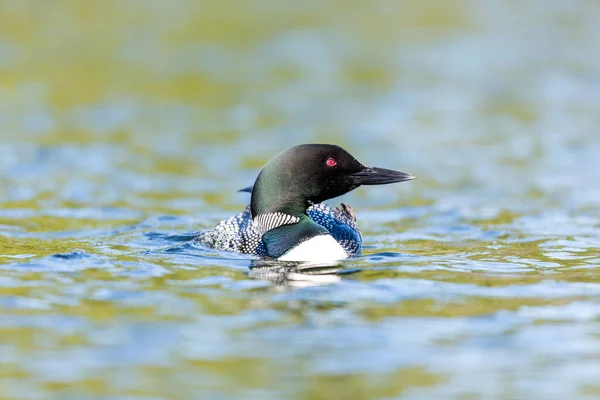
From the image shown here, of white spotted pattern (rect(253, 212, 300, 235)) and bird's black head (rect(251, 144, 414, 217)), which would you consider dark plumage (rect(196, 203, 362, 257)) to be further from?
bird's black head (rect(251, 144, 414, 217))

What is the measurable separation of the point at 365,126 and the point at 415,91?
2188mm

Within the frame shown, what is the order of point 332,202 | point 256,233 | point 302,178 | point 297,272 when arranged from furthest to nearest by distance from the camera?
point 332,202 → point 256,233 → point 302,178 → point 297,272

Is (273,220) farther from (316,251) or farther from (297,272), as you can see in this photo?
(297,272)

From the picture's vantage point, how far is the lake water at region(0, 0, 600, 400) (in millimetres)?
4863

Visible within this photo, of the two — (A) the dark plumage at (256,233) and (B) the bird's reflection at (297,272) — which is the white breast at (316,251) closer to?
(B) the bird's reflection at (297,272)

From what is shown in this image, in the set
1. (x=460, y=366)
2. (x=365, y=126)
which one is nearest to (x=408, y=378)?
(x=460, y=366)

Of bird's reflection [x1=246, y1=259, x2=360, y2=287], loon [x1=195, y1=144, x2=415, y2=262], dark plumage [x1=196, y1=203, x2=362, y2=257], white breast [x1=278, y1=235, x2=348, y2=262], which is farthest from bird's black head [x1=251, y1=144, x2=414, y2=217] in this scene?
bird's reflection [x1=246, y1=259, x2=360, y2=287]

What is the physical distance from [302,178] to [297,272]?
2.84ft

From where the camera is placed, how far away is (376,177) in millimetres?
7633

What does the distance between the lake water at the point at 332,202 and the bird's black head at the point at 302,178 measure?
0.53 m

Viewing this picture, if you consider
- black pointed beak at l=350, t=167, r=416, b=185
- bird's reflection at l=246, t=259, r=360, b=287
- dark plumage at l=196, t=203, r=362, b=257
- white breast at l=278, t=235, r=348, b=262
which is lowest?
bird's reflection at l=246, t=259, r=360, b=287

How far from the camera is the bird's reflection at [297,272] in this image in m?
6.51

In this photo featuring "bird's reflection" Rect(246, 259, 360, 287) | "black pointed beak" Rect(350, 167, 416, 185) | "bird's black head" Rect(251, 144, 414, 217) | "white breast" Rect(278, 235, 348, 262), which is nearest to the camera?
"bird's reflection" Rect(246, 259, 360, 287)

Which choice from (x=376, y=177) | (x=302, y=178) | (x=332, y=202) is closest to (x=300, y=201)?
(x=302, y=178)
